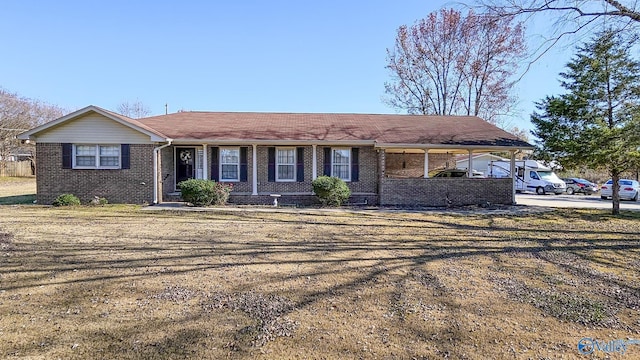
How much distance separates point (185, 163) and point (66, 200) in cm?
465

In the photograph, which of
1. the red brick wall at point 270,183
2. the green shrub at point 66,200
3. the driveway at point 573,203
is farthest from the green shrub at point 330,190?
the green shrub at point 66,200

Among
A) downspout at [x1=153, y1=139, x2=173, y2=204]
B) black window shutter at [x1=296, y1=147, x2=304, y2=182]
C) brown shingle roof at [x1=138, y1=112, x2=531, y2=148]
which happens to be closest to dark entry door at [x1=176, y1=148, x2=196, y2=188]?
brown shingle roof at [x1=138, y1=112, x2=531, y2=148]

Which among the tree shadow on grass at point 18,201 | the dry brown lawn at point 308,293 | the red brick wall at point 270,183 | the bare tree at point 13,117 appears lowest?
the dry brown lawn at point 308,293

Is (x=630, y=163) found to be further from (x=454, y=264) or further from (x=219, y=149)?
(x=219, y=149)

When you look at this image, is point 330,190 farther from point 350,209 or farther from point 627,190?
point 627,190

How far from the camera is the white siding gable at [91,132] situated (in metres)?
13.7

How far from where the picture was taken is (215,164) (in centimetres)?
1567

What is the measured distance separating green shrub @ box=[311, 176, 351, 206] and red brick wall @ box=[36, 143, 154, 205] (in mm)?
6485

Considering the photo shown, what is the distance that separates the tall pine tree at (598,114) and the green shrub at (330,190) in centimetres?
823

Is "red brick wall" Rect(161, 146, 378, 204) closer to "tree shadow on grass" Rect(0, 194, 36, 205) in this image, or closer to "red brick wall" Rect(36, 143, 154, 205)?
"red brick wall" Rect(36, 143, 154, 205)

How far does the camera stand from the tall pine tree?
492 inches

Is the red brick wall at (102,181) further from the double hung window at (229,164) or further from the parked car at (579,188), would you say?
the parked car at (579,188)

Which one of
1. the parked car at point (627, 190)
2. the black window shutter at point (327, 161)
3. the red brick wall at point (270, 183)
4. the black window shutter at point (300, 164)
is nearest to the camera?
the red brick wall at point (270, 183)

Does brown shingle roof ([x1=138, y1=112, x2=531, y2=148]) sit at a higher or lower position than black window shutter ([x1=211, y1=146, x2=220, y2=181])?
higher
